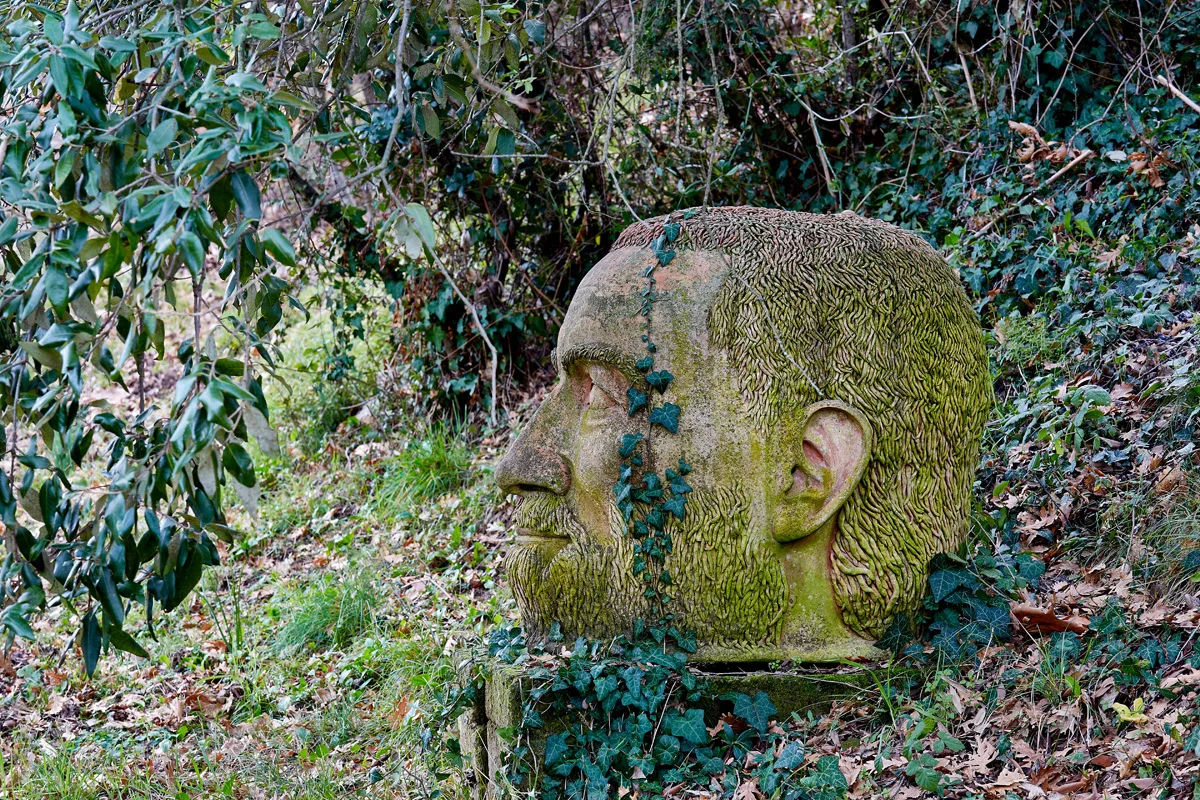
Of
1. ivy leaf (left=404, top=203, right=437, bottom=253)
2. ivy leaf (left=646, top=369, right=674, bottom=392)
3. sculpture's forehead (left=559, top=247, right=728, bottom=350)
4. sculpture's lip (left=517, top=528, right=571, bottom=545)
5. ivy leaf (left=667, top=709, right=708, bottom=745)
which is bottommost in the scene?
Answer: ivy leaf (left=667, top=709, right=708, bottom=745)

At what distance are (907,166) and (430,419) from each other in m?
3.63

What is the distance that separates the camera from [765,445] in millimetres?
3480

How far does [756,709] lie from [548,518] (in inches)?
35.2

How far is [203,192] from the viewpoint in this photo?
219 centimetres

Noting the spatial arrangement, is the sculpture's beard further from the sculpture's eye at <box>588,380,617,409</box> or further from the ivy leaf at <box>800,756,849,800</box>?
the ivy leaf at <box>800,756,849,800</box>

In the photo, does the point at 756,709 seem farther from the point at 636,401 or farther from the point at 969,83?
the point at 969,83

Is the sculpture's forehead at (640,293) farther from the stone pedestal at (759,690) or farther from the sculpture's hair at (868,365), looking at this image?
the stone pedestal at (759,690)

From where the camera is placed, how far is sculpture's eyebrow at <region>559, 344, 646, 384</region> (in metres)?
3.54

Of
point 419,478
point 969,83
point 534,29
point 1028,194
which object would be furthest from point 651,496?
point 969,83

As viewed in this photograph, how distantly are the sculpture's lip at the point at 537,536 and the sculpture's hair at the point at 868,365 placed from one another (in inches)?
29.3

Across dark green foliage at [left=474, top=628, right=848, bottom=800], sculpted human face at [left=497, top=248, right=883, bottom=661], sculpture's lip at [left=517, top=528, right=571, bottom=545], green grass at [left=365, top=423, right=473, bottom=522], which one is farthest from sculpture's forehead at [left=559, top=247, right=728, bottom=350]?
green grass at [left=365, top=423, right=473, bottom=522]

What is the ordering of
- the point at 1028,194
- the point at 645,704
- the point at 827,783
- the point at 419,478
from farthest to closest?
the point at 419,478
the point at 1028,194
the point at 645,704
the point at 827,783

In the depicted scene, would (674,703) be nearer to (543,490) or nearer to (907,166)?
(543,490)

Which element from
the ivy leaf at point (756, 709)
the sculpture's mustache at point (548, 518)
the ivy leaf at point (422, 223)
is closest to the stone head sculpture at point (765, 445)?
the sculpture's mustache at point (548, 518)
